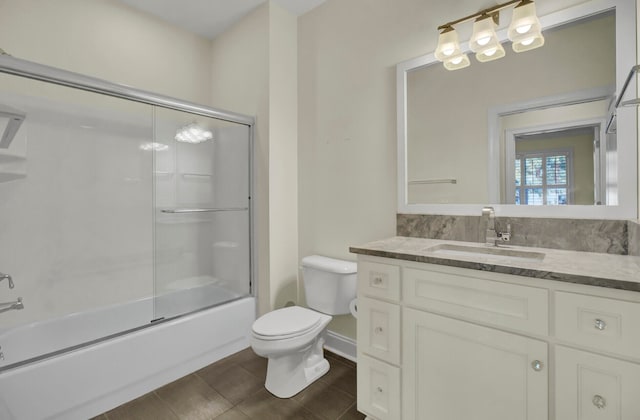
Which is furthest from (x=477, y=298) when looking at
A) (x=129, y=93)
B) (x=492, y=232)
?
(x=129, y=93)

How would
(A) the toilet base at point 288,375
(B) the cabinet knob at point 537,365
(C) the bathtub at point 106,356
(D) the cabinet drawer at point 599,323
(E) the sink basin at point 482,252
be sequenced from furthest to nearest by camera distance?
(A) the toilet base at point 288,375 < (C) the bathtub at point 106,356 < (E) the sink basin at point 482,252 < (B) the cabinet knob at point 537,365 < (D) the cabinet drawer at point 599,323

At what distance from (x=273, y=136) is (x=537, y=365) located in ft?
6.62

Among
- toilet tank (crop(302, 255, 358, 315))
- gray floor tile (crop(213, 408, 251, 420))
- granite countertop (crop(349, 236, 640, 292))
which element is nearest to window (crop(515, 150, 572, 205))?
granite countertop (crop(349, 236, 640, 292))

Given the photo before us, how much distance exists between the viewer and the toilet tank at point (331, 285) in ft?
6.32

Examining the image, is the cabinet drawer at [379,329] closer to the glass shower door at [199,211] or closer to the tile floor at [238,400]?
the tile floor at [238,400]

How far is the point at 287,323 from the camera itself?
5.78 ft

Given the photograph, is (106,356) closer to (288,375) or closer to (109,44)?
(288,375)

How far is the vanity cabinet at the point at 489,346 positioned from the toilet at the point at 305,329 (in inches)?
16.4

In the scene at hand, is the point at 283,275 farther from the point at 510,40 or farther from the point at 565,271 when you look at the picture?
the point at 510,40

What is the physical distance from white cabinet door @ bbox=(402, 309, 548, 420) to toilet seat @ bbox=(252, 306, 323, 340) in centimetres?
62

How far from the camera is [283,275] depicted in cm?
240

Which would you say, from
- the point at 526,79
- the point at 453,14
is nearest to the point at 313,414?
the point at 526,79

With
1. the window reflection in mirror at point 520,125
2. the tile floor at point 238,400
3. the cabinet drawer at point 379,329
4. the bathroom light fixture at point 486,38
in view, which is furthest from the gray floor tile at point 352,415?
the bathroom light fixture at point 486,38

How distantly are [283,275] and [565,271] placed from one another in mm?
1828
